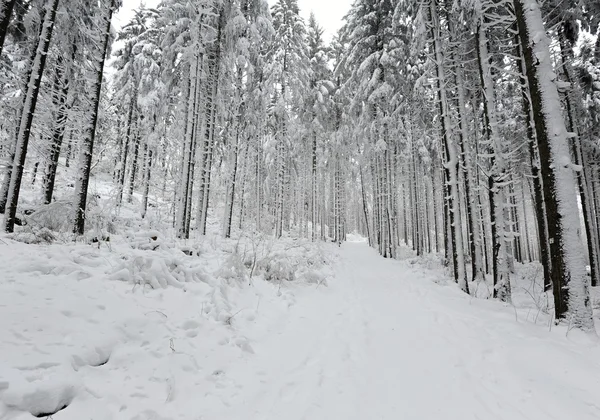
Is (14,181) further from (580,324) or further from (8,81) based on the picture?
(580,324)

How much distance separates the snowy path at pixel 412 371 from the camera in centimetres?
239

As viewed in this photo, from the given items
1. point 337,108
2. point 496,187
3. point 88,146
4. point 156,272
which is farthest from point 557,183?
point 337,108

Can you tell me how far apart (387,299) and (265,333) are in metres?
3.33

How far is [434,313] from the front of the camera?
518cm

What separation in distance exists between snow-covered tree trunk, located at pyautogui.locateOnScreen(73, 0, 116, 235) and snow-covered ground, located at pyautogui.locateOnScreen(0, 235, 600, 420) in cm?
367

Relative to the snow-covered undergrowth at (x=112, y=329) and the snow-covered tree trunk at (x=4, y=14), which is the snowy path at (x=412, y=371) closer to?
the snow-covered undergrowth at (x=112, y=329)

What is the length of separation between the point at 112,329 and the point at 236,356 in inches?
50.1

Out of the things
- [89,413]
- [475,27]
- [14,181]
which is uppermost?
[475,27]

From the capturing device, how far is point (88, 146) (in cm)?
813

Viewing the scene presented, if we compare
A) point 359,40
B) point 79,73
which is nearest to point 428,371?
point 79,73

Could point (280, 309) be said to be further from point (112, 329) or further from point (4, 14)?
point (4, 14)

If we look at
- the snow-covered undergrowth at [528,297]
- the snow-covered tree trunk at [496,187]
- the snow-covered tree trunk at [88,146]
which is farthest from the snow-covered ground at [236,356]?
the snow-covered tree trunk at [88,146]

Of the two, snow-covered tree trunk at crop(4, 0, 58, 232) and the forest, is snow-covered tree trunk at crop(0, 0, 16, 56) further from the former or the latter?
snow-covered tree trunk at crop(4, 0, 58, 232)

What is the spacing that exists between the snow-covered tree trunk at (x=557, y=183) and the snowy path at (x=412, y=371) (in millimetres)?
654
